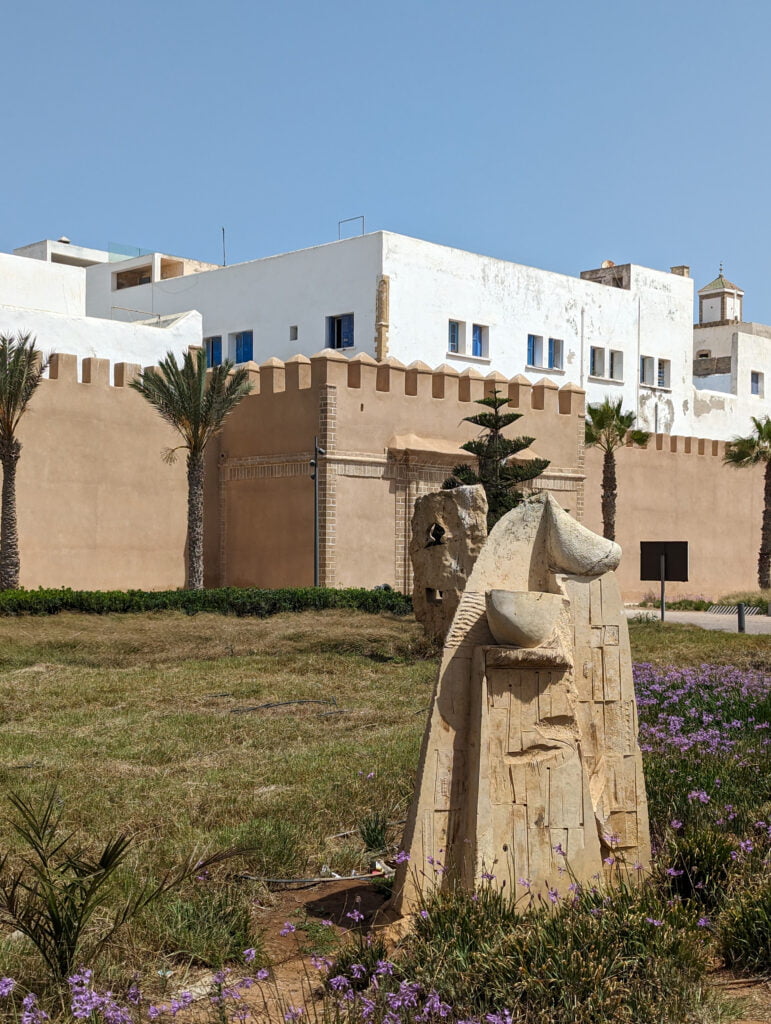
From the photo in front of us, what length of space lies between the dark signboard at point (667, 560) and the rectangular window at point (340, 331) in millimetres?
11595

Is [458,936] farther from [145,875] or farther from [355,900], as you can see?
[145,875]

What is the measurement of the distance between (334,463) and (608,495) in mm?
8123

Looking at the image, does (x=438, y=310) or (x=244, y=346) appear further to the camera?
(x=244, y=346)

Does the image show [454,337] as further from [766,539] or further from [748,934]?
[748,934]

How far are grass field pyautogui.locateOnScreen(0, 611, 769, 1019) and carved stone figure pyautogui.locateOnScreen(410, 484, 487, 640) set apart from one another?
488mm

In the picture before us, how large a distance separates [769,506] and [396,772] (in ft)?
80.8

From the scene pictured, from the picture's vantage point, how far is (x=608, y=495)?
86.1ft

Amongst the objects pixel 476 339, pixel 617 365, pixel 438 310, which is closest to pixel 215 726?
pixel 438 310

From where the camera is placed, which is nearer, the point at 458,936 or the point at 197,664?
the point at 458,936

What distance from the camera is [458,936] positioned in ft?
13.1

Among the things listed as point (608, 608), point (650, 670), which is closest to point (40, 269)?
point (650, 670)

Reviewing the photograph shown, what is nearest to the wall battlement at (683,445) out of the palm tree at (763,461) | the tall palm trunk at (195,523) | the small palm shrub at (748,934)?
the palm tree at (763,461)

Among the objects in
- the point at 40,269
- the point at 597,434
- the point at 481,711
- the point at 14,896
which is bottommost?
the point at 14,896

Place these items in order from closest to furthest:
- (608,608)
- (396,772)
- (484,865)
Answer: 1. (484,865)
2. (608,608)
3. (396,772)
